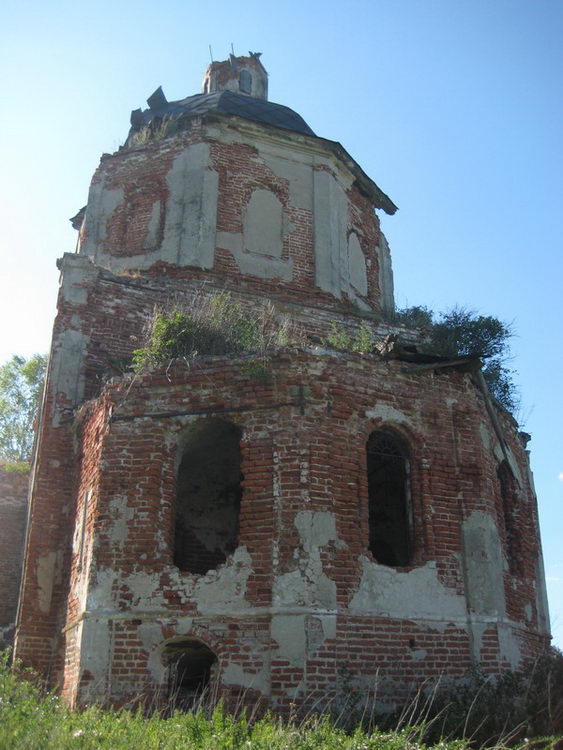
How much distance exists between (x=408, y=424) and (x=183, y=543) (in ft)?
12.0

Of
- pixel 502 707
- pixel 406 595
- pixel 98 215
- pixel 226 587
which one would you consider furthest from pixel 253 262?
pixel 502 707

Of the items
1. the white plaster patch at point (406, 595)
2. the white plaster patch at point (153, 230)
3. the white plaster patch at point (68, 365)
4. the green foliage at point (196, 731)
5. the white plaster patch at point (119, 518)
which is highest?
the white plaster patch at point (153, 230)

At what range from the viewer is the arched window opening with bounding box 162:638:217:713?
29.7 ft

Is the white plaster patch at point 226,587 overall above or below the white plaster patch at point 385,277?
→ below

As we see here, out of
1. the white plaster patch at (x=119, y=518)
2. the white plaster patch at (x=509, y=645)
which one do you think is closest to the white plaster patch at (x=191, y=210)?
the white plaster patch at (x=119, y=518)

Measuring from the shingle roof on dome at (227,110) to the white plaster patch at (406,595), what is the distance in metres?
8.99

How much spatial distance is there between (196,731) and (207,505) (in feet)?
16.1

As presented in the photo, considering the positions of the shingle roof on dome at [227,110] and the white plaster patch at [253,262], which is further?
the shingle roof on dome at [227,110]

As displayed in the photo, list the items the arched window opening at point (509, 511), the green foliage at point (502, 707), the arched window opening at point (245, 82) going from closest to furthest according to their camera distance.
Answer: the green foliage at point (502, 707) < the arched window opening at point (509, 511) < the arched window opening at point (245, 82)

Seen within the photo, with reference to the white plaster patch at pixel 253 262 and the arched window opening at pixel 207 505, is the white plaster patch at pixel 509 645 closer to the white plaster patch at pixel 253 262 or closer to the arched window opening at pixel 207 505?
the arched window opening at pixel 207 505

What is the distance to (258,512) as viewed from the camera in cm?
943

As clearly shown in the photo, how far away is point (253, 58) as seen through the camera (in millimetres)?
19328

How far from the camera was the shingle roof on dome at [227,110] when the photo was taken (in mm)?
15680

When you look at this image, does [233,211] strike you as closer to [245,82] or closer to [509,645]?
[245,82]
